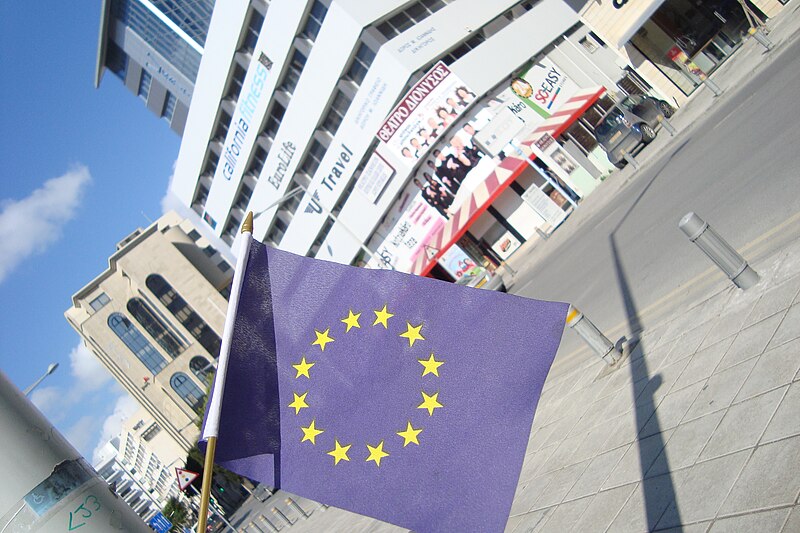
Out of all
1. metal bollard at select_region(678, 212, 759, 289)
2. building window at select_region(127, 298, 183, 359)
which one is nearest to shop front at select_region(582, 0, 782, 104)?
metal bollard at select_region(678, 212, 759, 289)

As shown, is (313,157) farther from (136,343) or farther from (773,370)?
(136,343)

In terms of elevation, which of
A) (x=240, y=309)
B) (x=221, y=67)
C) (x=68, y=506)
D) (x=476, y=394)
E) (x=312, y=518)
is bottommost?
(x=312, y=518)

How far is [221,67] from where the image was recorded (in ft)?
154

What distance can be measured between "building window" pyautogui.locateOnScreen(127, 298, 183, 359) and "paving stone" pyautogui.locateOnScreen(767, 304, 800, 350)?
74296 millimetres

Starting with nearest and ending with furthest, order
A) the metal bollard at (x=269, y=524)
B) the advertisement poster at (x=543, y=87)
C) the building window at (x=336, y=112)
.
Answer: the metal bollard at (x=269, y=524) → the advertisement poster at (x=543, y=87) → the building window at (x=336, y=112)

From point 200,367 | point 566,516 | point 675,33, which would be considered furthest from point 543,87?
point 200,367

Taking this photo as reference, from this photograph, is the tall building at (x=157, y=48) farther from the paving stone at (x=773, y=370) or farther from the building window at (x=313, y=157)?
the paving stone at (x=773, y=370)

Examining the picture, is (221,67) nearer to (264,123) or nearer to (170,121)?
(264,123)

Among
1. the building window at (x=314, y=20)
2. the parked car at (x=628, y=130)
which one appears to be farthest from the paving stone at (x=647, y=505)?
the building window at (x=314, y=20)

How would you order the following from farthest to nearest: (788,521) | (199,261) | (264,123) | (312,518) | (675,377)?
(199,261) < (264,123) < (312,518) < (675,377) < (788,521)

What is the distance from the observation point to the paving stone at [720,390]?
6195mm

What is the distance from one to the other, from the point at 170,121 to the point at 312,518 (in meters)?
57.3

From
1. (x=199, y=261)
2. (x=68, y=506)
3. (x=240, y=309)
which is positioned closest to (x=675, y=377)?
(x=240, y=309)

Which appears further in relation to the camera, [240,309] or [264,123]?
[264,123]
